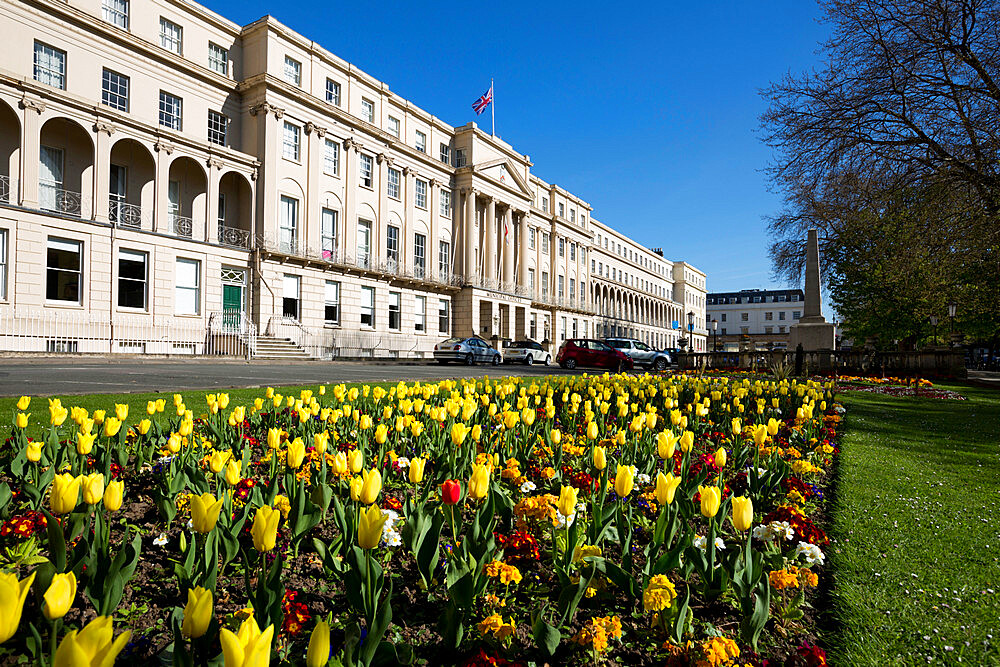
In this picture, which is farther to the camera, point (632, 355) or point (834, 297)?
point (834, 297)

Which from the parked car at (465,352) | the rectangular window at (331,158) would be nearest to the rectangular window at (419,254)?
the rectangular window at (331,158)

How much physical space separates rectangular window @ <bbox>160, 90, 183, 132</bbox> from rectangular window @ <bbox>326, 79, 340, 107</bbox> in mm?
8103

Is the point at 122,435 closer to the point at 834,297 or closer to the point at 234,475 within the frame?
the point at 234,475

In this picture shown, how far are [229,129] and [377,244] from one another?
9655 mm

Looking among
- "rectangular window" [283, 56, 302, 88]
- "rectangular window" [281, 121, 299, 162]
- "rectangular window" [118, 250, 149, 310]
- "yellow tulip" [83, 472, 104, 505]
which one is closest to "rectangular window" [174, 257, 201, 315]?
"rectangular window" [118, 250, 149, 310]

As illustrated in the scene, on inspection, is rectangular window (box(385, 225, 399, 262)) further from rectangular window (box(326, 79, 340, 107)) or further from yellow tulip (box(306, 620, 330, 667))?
yellow tulip (box(306, 620, 330, 667))

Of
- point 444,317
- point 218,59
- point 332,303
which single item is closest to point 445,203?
point 444,317

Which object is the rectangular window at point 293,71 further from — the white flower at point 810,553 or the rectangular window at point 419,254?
the white flower at point 810,553

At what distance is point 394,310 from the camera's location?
35.0 meters

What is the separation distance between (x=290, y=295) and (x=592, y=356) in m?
15.2

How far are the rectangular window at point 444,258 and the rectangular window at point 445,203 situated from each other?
2.02 meters

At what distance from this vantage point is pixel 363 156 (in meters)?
32.7

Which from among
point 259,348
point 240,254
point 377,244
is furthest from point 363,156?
point 259,348

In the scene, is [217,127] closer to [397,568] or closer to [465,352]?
[465,352]
